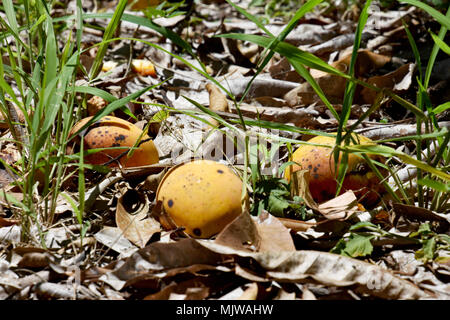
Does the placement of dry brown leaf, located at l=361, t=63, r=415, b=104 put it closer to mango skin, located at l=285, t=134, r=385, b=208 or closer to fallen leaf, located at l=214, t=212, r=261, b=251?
mango skin, located at l=285, t=134, r=385, b=208

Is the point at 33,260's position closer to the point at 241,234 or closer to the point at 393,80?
the point at 241,234

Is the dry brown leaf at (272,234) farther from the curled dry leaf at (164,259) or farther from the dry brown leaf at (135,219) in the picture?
the dry brown leaf at (135,219)

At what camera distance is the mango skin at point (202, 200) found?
69.6 inches

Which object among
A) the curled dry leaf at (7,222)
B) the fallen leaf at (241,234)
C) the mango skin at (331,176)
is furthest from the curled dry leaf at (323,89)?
the curled dry leaf at (7,222)

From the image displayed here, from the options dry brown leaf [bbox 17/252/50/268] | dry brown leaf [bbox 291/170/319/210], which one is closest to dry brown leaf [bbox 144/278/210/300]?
dry brown leaf [bbox 17/252/50/268]

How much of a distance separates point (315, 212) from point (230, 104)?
1.14 m

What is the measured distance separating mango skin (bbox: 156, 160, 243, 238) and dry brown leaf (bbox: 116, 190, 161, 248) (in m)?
0.10

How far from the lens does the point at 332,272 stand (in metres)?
1.59

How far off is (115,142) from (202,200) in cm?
52

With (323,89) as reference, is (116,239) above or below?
below

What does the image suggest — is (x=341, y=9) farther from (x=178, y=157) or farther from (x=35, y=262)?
(x=35, y=262)

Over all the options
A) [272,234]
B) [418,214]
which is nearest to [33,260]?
[272,234]

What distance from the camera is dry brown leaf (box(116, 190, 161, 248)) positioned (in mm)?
1827
